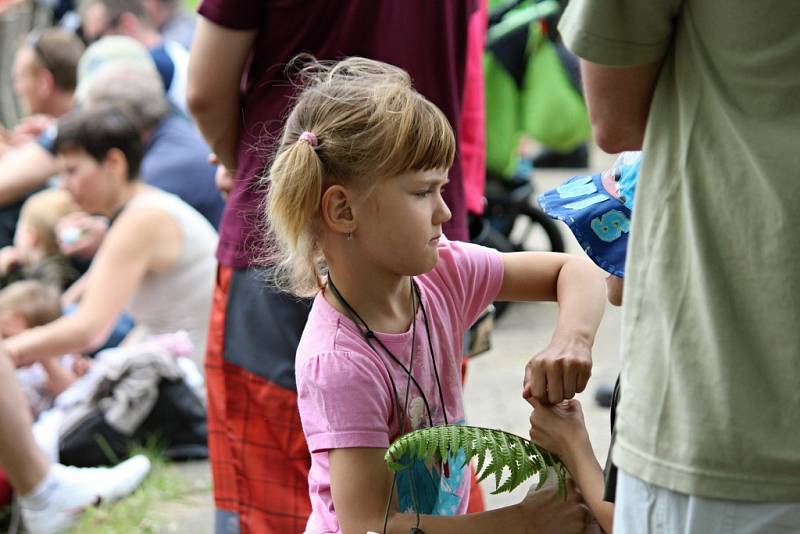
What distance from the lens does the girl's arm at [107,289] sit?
161 inches

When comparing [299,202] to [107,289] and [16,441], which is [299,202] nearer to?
[16,441]

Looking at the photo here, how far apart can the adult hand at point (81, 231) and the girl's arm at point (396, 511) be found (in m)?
3.32

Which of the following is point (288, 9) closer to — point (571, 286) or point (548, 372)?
point (571, 286)

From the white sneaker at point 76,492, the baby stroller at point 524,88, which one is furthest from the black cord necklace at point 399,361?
the baby stroller at point 524,88

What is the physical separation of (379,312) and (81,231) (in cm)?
325

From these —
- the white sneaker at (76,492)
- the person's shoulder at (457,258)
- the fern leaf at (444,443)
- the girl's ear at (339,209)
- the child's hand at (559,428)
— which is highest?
the girl's ear at (339,209)

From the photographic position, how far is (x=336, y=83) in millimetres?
1815

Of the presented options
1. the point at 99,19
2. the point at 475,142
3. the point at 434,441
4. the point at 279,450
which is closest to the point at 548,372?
the point at 434,441

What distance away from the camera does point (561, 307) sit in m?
1.83

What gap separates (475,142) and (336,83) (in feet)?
4.36

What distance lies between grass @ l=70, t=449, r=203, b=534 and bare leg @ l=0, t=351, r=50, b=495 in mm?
247

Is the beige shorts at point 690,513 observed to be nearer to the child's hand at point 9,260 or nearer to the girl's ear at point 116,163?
the girl's ear at point 116,163

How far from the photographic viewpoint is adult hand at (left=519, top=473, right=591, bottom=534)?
60.6 inches

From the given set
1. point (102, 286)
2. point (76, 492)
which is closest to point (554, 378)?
point (76, 492)
